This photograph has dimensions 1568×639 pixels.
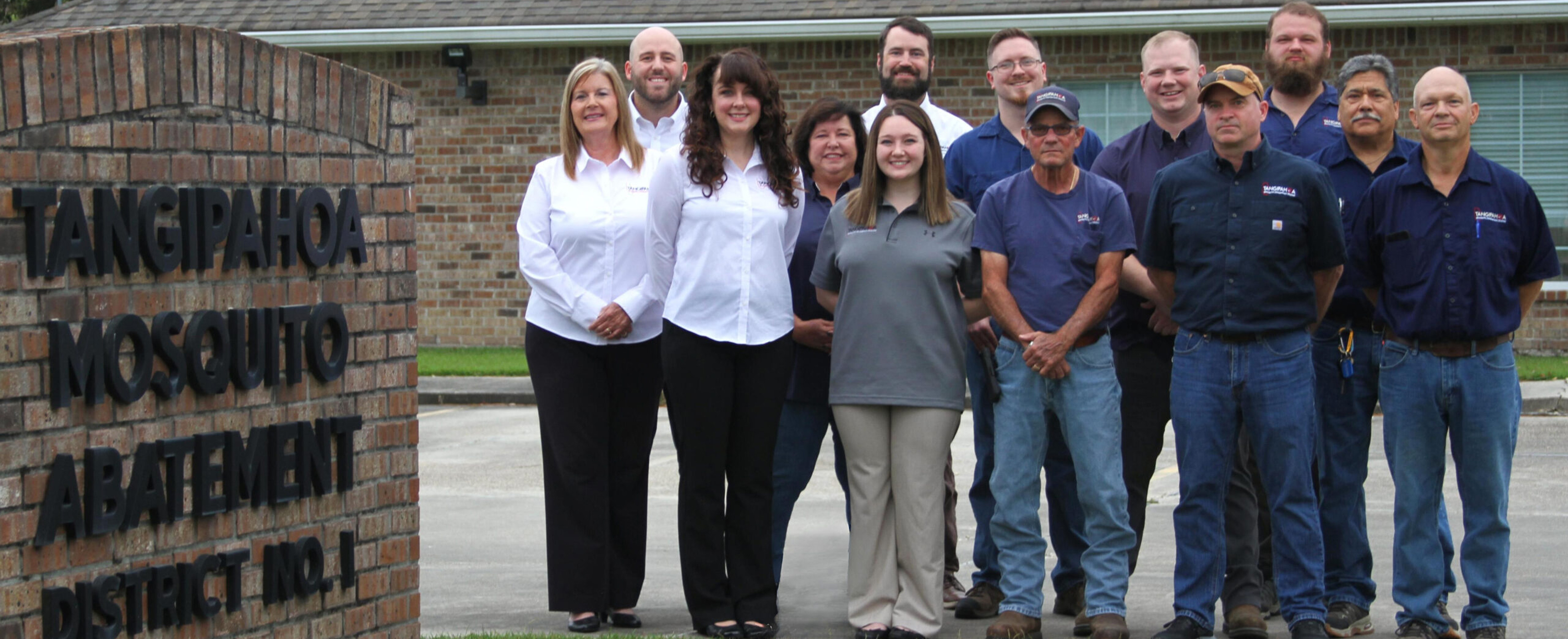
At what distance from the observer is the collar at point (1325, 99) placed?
6.40 meters

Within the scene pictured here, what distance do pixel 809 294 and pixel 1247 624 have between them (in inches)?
78.5

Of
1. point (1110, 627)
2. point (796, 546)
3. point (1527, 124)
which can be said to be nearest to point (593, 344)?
point (1110, 627)

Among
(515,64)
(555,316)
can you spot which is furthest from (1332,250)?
(515,64)

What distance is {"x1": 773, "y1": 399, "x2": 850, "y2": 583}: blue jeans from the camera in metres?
6.36

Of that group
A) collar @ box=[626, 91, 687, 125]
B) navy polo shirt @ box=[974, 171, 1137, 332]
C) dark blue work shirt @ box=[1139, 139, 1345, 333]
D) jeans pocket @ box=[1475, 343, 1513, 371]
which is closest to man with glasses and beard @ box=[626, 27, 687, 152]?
collar @ box=[626, 91, 687, 125]

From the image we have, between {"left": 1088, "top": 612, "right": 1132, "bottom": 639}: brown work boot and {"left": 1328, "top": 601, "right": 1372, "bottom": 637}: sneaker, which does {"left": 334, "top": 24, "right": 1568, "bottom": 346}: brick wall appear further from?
{"left": 1088, "top": 612, "right": 1132, "bottom": 639}: brown work boot

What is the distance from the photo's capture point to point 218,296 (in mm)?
4551

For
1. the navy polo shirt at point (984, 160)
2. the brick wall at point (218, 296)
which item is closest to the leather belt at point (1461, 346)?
the navy polo shirt at point (984, 160)

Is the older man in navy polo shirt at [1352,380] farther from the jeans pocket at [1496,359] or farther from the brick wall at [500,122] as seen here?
the brick wall at [500,122]

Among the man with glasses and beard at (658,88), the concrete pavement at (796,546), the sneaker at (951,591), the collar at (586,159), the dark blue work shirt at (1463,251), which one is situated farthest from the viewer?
the man with glasses and beard at (658,88)

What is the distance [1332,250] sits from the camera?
18.2ft

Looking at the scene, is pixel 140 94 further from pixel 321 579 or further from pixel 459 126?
pixel 459 126

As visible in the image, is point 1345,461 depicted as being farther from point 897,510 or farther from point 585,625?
point 585,625

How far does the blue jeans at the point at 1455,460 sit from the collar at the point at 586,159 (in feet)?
9.26
